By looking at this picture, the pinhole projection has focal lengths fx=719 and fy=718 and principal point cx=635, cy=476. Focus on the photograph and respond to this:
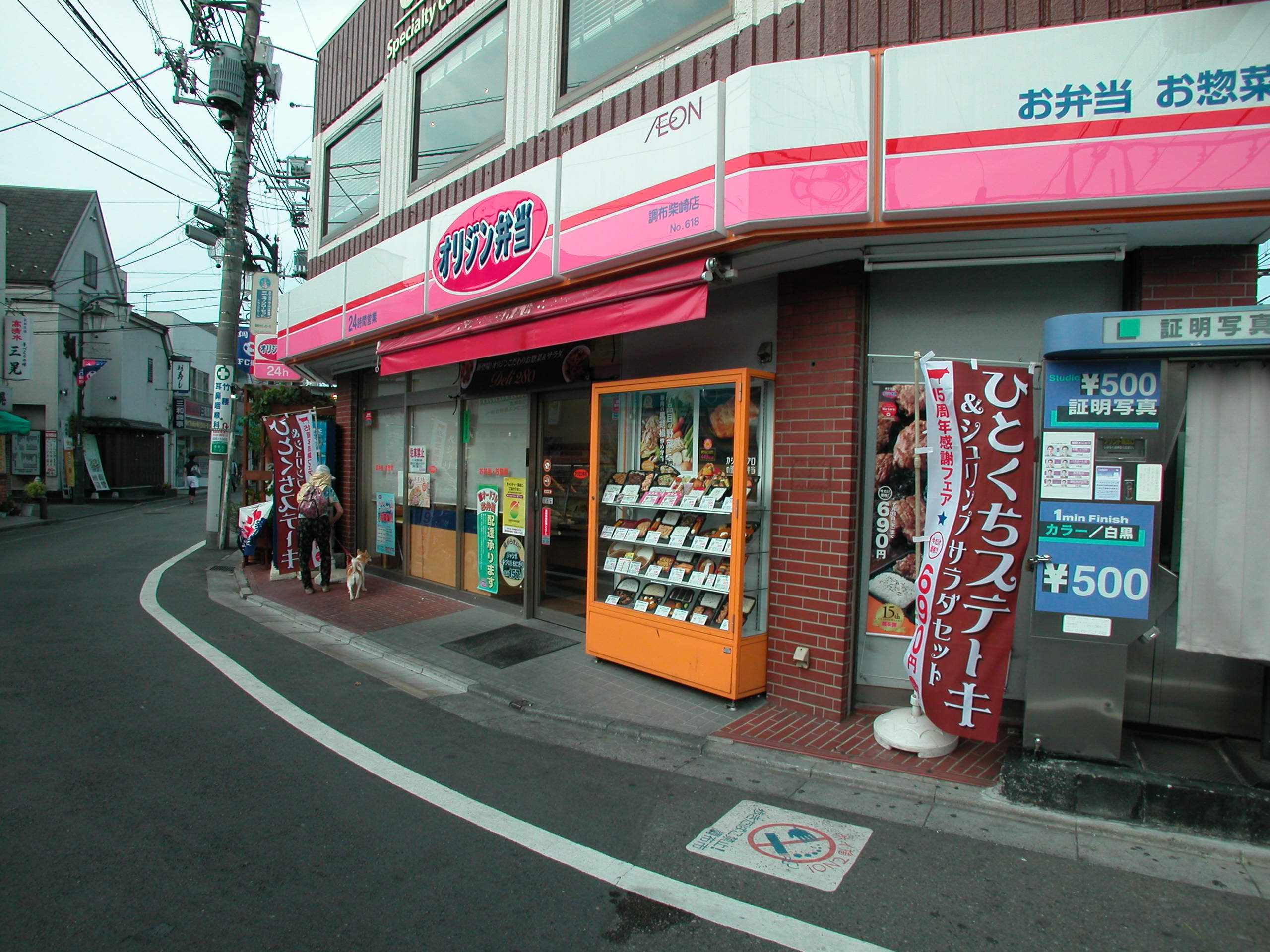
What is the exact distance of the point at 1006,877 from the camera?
10.9 ft

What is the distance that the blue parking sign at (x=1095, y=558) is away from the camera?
12.6 ft

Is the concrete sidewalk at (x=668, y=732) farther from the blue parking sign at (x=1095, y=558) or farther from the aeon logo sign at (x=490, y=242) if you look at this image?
the aeon logo sign at (x=490, y=242)

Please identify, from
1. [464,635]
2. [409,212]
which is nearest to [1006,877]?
[464,635]

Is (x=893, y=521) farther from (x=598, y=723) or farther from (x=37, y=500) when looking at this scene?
(x=37, y=500)

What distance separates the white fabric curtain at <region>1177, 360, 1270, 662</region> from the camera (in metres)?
3.72

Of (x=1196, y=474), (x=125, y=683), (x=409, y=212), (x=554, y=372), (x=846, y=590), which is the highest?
(x=409, y=212)

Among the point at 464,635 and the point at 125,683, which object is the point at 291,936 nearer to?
the point at 125,683

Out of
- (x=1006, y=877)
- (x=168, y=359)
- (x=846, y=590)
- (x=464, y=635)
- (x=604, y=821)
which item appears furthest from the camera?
(x=168, y=359)

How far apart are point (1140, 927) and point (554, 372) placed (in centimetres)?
634

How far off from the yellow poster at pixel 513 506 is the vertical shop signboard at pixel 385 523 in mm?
2952

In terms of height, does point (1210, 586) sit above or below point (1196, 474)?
below

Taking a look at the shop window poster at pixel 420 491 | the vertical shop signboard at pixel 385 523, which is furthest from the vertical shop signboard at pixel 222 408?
the shop window poster at pixel 420 491

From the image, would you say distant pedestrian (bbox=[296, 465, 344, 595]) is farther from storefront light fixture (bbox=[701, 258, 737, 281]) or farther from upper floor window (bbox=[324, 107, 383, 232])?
storefront light fixture (bbox=[701, 258, 737, 281])

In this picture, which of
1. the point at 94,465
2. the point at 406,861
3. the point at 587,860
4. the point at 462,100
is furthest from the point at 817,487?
the point at 94,465
